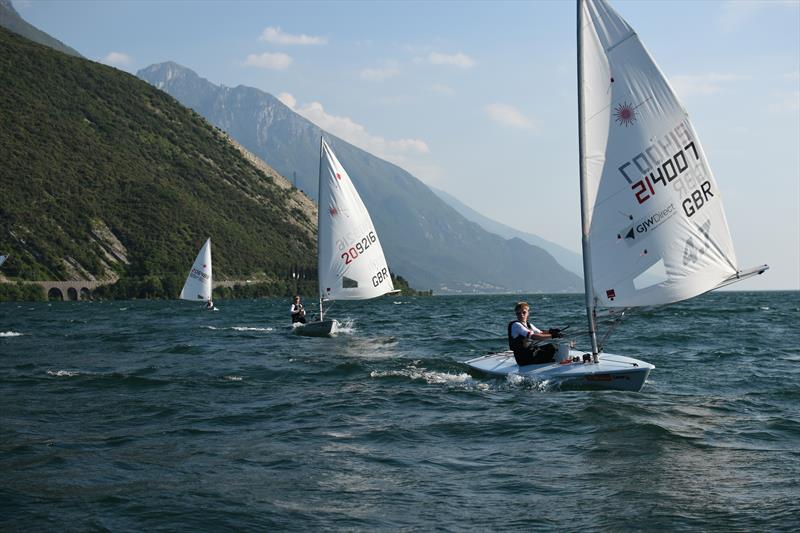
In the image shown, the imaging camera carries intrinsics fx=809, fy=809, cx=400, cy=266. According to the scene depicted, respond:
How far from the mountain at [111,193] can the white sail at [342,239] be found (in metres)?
93.7

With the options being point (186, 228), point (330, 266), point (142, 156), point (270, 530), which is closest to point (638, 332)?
point (330, 266)

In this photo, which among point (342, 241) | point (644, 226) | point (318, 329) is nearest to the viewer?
point (644, 226)

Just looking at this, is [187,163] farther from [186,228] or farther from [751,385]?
[751,385]

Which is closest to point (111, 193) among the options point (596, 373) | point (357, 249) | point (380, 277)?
point (380, 277)

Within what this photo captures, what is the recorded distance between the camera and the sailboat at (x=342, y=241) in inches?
1446

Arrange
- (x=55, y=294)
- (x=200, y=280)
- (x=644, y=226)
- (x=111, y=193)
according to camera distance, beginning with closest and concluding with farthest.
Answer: (x=644, y=226), (x=200, y=280), (x=55, y=294), (x=111, y=193)

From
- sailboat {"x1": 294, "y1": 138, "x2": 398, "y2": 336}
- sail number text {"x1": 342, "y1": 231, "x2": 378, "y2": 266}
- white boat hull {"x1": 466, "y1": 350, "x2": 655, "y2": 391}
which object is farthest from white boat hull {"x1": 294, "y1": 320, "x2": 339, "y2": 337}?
white boat hull {"x1": 466, "y1": 350, "x2": 655, "y2": 391}

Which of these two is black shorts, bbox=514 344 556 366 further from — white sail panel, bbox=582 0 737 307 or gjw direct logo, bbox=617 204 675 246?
gjw direct logo, bbox=617 204 675 246

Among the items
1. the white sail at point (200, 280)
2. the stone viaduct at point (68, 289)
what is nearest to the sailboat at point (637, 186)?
the white sail at point (200, 280)

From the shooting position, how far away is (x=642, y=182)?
17.8 meters

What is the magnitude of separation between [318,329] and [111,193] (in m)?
123

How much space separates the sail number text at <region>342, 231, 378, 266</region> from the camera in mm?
37000

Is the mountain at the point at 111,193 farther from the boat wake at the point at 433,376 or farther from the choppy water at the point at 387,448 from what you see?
the choppy water at the point at 387,448

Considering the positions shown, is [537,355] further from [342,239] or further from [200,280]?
[200,280]
